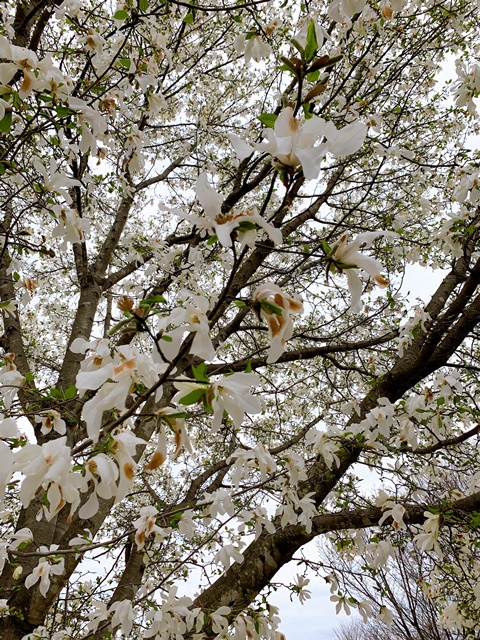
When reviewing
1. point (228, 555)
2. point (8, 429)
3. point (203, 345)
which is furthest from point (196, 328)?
point (228, 555)

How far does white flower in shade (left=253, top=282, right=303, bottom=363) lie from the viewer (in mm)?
695

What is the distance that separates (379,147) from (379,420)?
1985 mm

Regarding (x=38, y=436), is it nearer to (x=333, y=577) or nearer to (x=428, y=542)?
(x=333, y=577)

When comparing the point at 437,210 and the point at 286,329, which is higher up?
the point at 437,210

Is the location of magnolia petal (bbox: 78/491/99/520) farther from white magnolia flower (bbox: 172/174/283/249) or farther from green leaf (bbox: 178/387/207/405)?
white magnolia flower (bbox: 172/174/283/249)

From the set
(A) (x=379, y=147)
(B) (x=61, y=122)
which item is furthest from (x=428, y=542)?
(A) (x=379, y=147)

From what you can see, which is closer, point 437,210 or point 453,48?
point 453,48

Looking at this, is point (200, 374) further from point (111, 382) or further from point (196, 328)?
point (111, 382)

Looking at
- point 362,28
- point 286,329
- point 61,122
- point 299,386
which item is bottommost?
point 286,329

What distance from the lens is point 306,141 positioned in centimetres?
66

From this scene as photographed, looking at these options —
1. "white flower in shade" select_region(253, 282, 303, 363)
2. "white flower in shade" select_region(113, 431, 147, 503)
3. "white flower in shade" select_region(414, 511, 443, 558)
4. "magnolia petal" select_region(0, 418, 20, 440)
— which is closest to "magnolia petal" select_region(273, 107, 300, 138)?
"white flower in shade" select_region(253, 282, 303, 363)

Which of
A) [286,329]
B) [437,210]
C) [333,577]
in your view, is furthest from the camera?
[437,210]

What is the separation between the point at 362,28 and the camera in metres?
2.87

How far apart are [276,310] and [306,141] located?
25 centimetres
